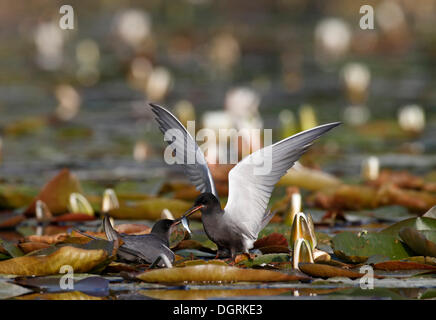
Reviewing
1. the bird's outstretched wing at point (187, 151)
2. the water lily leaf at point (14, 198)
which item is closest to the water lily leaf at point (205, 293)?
the bird's outstretched wing at point (187, 151)

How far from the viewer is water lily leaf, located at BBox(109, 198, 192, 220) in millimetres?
6141

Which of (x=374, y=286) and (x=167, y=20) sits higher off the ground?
(x=167, y=20)

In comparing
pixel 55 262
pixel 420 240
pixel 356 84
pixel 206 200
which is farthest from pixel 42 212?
pixel 356 84

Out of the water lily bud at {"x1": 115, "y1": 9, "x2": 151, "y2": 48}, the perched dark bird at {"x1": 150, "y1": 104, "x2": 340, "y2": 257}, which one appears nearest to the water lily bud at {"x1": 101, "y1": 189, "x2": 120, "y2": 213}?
the perched dark bird at {"x1": 150, "y1": 104, "x2": 340, "y2": 257}

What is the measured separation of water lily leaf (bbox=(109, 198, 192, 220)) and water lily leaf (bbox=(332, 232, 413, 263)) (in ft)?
5.16

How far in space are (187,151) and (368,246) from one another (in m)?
1.06

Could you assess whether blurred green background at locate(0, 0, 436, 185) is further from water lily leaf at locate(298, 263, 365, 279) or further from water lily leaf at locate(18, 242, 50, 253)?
water lily leaf at locate(298, 263, 365, 279)

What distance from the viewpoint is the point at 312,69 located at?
16.3 m

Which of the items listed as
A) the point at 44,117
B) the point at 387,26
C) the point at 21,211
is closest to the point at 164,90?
the point at 44,117

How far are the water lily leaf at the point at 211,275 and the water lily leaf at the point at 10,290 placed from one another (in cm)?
53

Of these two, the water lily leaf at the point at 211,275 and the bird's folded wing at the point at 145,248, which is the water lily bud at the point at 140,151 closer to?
the bird's folded wing at the point at 145,248

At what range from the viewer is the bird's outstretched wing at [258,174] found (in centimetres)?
461

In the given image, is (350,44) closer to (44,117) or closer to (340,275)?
(44,117)
